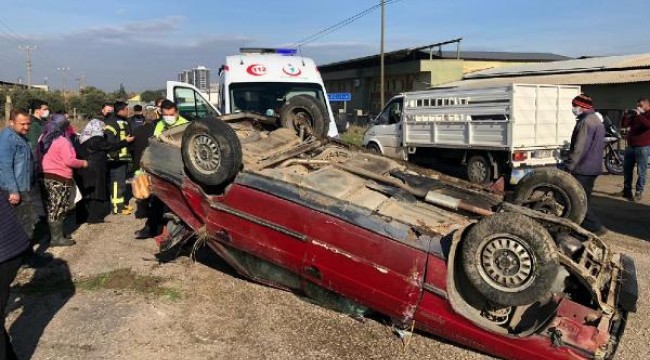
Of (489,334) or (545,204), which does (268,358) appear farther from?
(545,204)

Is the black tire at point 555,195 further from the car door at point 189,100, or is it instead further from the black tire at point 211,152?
the car door at point 189,100

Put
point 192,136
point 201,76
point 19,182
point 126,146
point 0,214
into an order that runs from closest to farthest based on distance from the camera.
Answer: point 0,214, point 192,136, point 19,182, point 126,146, point 201,76

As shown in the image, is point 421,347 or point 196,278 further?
point 196,278

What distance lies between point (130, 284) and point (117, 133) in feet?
11.4

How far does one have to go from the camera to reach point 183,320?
14.6 feet

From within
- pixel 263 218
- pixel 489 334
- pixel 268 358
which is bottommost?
pixel 268 358

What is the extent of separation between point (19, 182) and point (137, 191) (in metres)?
1.14

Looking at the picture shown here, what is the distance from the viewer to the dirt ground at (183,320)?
391 cm

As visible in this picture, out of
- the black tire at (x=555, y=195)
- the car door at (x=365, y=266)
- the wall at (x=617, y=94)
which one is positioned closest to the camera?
the car door at (x=365, y=266)

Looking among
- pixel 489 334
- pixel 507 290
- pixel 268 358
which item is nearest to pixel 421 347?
pixel 489 334

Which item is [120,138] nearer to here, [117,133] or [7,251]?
[117,133]

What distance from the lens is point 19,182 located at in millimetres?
5402

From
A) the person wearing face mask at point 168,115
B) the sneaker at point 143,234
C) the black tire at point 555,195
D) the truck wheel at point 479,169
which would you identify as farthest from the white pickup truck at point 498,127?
the sneaker at point 143,234

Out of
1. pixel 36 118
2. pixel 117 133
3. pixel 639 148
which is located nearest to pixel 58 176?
pixel 36 118
